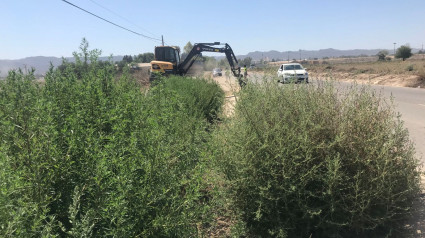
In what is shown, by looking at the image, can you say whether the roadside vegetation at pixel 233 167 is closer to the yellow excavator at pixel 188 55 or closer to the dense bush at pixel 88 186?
the dense bush at pixel 88 186

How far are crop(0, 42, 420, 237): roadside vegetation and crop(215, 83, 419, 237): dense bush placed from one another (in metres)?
0.01

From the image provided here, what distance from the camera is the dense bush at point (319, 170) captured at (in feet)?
9.71

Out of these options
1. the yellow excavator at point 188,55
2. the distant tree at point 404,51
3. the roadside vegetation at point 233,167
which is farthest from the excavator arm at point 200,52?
the distant tree at point 404,51

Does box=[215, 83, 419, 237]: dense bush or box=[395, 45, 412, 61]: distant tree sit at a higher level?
box=[395, 45, 412, 61]: distant tree

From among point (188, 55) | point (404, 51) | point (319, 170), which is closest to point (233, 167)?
point (319, 170)

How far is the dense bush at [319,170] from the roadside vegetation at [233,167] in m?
0.01

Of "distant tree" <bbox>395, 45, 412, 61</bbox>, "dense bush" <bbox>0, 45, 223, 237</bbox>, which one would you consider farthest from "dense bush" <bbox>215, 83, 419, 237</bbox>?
"distant tree" <bbox>395, 45, 412, 61</bbox>

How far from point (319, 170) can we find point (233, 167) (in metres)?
0.84

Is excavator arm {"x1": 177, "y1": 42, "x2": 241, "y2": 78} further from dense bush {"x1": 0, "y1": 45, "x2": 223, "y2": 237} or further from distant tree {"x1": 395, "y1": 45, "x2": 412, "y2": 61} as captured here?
distant tree {"x1": 395, "y1": 45, "x2": 412, "y2": 61}

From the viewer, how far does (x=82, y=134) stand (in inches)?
106

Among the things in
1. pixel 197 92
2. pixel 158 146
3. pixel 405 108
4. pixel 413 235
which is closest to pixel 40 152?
pixel 158 146

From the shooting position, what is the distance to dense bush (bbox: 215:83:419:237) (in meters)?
2.96

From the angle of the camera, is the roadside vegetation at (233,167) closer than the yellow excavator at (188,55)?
Yes

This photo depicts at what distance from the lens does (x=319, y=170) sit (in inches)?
120
